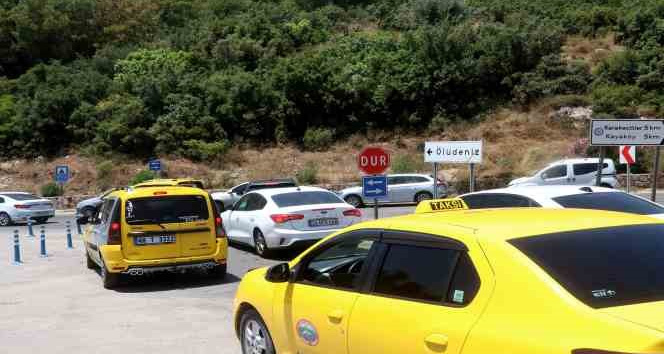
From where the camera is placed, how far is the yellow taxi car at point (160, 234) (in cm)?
1198

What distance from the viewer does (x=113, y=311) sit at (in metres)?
10.3

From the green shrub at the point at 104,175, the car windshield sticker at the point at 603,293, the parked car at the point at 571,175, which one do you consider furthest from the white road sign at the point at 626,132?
the green shrub at the point at 104,175

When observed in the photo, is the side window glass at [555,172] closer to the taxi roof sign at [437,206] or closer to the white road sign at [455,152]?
the white road sign at [455,152]

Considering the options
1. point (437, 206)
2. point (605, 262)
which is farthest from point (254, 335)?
point (605, 262)

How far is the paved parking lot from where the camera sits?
A: 823cm

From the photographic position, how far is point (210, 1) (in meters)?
77.0

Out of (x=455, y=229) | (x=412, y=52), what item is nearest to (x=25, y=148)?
(x=412, y=52)

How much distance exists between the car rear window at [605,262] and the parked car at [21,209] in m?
28.5

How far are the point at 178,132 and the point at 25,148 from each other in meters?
11.0

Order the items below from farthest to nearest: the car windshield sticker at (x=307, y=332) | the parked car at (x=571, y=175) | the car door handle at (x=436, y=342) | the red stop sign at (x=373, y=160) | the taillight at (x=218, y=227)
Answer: the parked car at (x=571, y=175) → the red stop sign at (x=373, y=160) → the taillight at (x=218, y=227) → the car windshield sticker at (x=307, y=332) → the car door handle at (x=436, y=342)

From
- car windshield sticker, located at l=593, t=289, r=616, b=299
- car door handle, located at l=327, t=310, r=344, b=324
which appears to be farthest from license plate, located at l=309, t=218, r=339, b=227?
car windshield sticker, located at l=593, t=289, r=616, b=299

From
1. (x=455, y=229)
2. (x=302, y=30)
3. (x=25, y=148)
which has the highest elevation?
(x=302, y=30)

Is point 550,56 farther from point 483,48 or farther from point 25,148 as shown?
point 25,148

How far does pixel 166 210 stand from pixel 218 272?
1.44 metres
